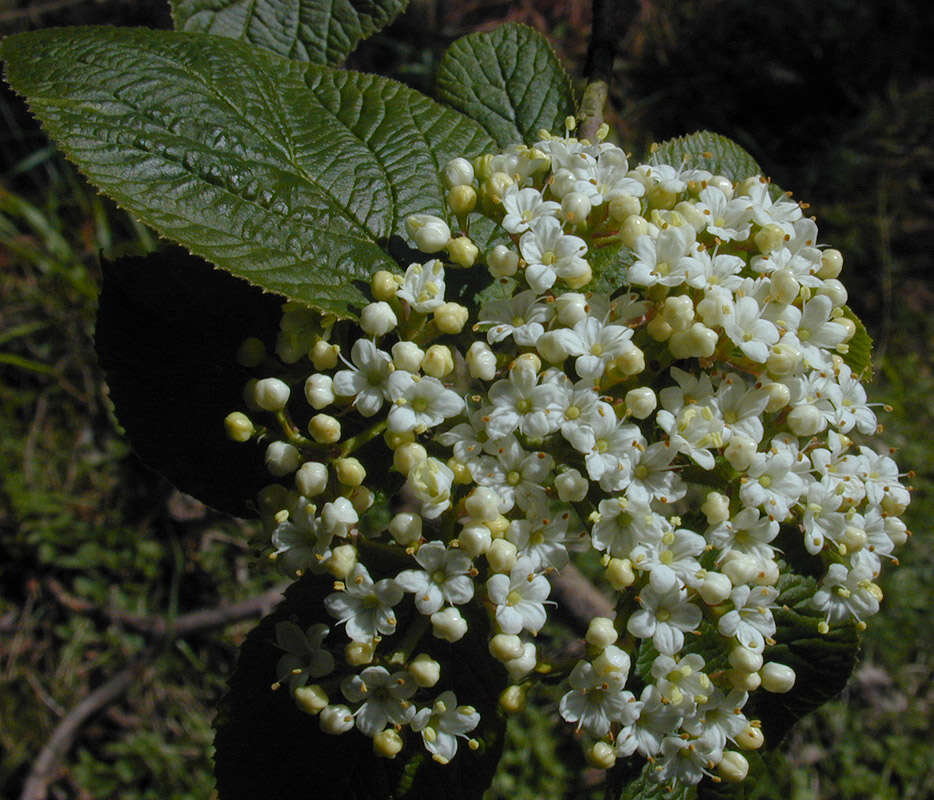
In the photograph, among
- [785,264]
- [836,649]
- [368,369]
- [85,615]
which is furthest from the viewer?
[85,615]

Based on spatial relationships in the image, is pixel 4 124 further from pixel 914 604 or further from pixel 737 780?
pixel 914 604

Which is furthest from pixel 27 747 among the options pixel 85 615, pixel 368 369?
pixel 368 369

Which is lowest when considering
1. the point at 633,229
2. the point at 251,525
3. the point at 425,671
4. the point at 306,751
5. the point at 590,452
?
the point at 251,525

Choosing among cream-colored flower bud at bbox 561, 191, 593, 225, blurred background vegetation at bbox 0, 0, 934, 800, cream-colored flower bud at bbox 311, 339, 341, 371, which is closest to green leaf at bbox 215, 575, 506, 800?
cream-colored flower bud at bbox 311, 339, 341, 371

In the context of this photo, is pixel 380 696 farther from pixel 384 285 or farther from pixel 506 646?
pixel 384 285

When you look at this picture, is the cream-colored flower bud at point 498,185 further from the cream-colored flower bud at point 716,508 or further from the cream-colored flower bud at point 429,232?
the cream-colored flower bud at point 716,508

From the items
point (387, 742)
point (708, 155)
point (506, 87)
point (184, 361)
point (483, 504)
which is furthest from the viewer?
point (506, 87)

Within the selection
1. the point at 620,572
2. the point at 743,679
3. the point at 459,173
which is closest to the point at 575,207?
the point at 459,173
